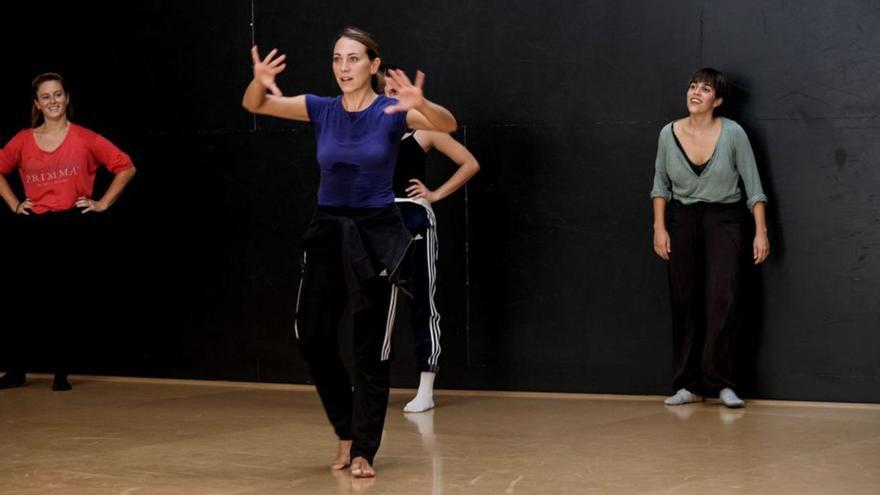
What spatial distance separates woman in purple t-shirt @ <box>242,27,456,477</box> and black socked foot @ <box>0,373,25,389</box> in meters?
3.33

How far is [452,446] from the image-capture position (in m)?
5.26

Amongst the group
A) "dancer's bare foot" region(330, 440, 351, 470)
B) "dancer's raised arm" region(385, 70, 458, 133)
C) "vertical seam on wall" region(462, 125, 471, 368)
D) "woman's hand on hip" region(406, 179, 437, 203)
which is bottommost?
"dancer's bare foot" region(330, 440, 351, 470)

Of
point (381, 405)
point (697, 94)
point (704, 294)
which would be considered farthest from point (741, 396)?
point (381, 405)

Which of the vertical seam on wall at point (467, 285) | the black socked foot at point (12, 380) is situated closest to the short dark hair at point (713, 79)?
the vertical seam on wall at point (467, 285)

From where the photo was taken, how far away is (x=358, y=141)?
15.1 ft

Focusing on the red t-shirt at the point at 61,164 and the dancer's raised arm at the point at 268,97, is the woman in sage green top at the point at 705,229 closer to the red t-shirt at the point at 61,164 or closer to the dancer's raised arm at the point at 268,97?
the dancer's raised arm at the point at 268,97

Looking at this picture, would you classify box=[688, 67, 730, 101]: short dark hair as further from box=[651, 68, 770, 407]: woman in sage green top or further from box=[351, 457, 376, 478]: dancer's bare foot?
box=[351, 457, 376, 478]: dancer's bare foot

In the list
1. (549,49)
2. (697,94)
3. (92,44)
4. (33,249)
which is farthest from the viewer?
(92,44)

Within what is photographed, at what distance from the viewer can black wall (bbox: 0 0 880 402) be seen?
249 inches

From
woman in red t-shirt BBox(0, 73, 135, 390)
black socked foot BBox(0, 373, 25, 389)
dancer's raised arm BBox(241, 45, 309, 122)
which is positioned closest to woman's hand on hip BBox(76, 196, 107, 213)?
woman in red t-shirt BBox(0, 73, 135, 390)

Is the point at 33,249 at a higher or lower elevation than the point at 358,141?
lower

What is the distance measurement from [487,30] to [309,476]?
3014 millimetres

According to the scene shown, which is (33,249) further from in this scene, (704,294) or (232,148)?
(704,294)

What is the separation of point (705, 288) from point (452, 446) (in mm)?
1830
